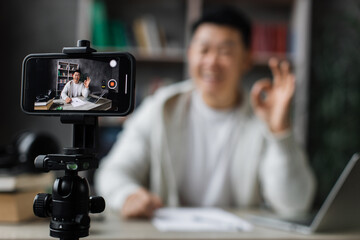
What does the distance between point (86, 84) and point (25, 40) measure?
2.79 m

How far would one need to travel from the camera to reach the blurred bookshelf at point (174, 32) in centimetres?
279

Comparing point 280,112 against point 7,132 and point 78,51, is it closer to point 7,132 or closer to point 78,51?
point 78,51

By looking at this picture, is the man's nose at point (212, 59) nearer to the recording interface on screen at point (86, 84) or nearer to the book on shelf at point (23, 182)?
the book on shelf at point (23, 182)

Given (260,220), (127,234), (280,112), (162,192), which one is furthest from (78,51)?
(162,192)

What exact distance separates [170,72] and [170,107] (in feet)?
4.05

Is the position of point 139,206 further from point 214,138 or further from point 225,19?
point 225,19

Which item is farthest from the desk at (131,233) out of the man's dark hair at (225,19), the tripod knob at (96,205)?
the man's dark hair at (225,19)

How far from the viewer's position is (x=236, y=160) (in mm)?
1861

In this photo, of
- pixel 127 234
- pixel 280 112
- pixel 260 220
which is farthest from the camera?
pixel 280 112

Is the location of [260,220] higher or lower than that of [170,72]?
lower

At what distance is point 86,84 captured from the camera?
2.00 feet

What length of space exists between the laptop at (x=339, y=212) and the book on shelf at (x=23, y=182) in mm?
613

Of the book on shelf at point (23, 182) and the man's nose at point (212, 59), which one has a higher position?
the man's nose at point (212, 59)

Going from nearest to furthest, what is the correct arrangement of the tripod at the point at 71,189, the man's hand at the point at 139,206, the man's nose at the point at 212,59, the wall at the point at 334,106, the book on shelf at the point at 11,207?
the tripod at the point at 71,189, the book on shelf at the point at 11,207, the man's hand at the point at 139,206, the man's nose at the point at 212,59, the wall at the point at 334,106
